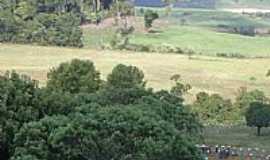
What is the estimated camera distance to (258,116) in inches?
2443

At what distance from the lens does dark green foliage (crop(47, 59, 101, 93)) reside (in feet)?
211

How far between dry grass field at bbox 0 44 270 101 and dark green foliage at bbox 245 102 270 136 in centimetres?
2454

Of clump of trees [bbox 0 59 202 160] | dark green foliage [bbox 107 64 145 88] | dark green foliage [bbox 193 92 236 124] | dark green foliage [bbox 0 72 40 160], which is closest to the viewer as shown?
clump of trees [bbox 0 59 202 160]

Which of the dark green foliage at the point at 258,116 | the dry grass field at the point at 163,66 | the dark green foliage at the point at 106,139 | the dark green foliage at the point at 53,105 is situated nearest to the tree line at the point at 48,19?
the dry grass field at the point at 163,66

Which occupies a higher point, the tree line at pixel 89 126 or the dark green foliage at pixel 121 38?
the tree line at pixel 89 126

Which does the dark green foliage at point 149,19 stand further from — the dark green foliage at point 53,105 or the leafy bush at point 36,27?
the dark green foliage at point 53,105

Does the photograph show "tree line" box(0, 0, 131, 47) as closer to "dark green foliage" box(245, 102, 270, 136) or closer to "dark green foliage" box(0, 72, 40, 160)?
"dark green foliage" box(245, 102, 270, 136)

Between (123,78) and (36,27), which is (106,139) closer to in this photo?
(123,78)

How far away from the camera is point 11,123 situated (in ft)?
120

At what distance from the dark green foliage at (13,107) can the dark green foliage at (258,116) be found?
84.9 feet

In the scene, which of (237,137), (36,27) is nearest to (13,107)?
(237,137)

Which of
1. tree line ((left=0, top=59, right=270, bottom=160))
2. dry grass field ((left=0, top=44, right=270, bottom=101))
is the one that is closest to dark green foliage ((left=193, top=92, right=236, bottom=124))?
dry grass field ((left=0, top=44, right=270, bottom=101))

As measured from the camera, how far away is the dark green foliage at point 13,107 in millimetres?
36194

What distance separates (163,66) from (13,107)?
223 ft
